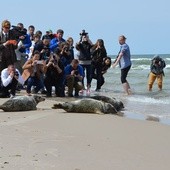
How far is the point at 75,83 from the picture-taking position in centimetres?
1226

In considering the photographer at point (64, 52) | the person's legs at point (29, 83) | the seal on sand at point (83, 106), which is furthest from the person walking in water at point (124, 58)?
the seal on sand at point (83, 106)

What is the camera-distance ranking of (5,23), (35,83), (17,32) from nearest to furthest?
(5,23) → (35,83) → (17,32)

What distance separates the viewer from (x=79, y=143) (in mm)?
5773

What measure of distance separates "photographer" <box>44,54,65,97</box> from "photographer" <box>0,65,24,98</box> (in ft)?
3.91

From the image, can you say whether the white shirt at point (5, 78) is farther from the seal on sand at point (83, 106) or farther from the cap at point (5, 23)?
the seal on sand at point (83, 106)

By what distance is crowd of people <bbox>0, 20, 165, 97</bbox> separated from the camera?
11398 millimetres

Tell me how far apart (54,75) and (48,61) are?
368mm

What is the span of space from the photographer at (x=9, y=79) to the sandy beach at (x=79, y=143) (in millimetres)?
2515

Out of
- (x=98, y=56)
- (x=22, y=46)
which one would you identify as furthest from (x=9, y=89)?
(x=98, y=56)

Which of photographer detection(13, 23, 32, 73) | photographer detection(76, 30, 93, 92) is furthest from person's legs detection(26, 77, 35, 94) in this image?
photographer detection(76, 30, 93, 92)

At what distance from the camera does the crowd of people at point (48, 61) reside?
37.4 ft

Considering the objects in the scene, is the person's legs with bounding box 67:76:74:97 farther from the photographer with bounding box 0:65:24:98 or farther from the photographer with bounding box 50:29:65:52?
the photographer with bounding box 0:65:24:98

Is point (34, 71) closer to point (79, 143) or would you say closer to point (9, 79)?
point (9, 79)

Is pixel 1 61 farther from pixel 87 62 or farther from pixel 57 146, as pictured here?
pixel 57 146
